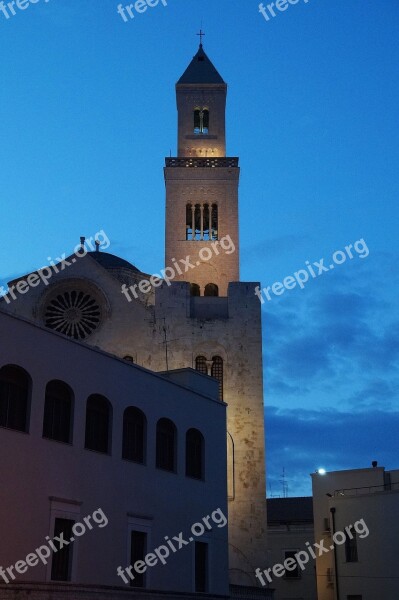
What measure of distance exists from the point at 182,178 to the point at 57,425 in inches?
1093

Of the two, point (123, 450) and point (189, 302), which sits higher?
point (189, 302)

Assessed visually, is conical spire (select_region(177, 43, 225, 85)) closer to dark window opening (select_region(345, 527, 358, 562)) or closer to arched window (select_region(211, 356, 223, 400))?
arched window (select_region(211, 356, 223, 400))

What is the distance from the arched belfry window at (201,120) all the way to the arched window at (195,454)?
28096 millimetres

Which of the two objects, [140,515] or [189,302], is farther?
[189,302]

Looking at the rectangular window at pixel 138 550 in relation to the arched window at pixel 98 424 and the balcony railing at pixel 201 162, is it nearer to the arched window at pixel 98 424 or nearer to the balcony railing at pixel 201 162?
the arched window at pixel 98 424

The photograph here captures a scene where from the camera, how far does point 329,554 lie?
35625mm

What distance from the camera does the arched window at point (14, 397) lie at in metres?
20.5

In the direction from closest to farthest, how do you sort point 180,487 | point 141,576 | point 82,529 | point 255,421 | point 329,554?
1. point 82,529
2. point 141,576
3. point 180,487
4. point 329,554
5. point 255,421

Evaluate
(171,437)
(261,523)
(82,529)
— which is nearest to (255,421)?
(261,523)

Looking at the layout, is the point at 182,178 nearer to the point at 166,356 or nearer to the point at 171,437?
the point at 166,356

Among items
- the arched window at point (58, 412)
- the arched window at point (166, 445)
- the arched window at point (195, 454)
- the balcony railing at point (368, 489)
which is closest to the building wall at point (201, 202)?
the balcony railing at point (368, 489)

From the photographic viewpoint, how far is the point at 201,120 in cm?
5150

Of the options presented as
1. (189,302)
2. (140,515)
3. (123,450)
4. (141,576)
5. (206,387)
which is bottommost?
(141,576)

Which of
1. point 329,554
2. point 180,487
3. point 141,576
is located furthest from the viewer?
point 329,554
